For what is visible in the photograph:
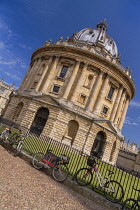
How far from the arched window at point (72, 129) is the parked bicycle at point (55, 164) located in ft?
48.7

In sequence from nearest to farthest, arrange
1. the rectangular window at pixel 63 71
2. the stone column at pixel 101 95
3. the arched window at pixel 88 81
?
the stone column at pixel 101 95
the arched window at pixel 88 81
the rectangular window at pixel 63 71

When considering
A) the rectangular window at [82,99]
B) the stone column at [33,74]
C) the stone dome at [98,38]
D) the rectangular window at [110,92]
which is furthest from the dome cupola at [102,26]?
the rectangular window at [82,99]

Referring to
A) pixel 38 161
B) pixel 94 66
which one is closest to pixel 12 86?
pixel 94 66

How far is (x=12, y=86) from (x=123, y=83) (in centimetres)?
5046

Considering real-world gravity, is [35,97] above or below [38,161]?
above

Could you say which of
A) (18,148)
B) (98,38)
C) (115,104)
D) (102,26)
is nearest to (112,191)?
(18,148)

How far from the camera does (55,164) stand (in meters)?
7.13

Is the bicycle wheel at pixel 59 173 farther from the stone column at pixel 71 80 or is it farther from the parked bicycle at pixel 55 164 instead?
the stone column at pixel 71 80

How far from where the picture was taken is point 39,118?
77.5ft

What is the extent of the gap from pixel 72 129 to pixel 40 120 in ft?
17.0

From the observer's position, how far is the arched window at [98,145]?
78.3 feet

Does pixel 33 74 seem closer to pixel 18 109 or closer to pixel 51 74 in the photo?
pixel 51 74

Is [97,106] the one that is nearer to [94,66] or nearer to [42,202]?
[94,66]

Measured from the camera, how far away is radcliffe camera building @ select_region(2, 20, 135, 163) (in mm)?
22203
